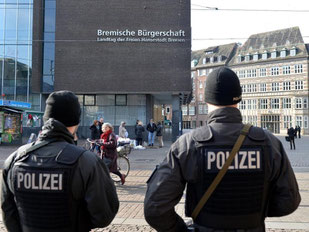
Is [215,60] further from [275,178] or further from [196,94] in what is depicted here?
[275,178]

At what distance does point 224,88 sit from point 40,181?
1.34 m

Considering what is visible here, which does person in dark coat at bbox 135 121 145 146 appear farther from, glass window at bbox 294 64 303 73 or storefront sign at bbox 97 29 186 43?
glass window at bbox 294 64 303 73

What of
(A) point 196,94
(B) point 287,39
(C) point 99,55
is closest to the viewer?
(C) point 99,55

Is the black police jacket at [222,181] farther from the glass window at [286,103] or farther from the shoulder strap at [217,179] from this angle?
the glass window at [286,103]

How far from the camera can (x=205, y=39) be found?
16.9 m

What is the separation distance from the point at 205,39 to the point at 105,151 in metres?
11.7

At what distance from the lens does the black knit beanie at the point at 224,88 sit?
194 cm

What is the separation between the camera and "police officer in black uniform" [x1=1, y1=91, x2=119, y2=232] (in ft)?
6.08

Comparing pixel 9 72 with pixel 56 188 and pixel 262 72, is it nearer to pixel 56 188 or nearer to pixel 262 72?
pixel 56 188

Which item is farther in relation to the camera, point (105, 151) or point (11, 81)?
point (11, 81)

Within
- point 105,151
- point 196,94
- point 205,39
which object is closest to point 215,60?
point 196,94

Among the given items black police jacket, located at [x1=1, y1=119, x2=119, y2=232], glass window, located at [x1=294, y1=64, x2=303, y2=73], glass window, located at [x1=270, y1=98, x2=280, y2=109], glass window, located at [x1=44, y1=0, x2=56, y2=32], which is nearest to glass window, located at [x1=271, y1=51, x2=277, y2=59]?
glass window, located at [x1=294, y1=64, x2=303, y2=73]

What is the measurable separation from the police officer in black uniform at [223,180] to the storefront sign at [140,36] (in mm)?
23010

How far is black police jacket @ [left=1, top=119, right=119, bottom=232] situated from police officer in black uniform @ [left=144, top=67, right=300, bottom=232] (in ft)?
1.12
